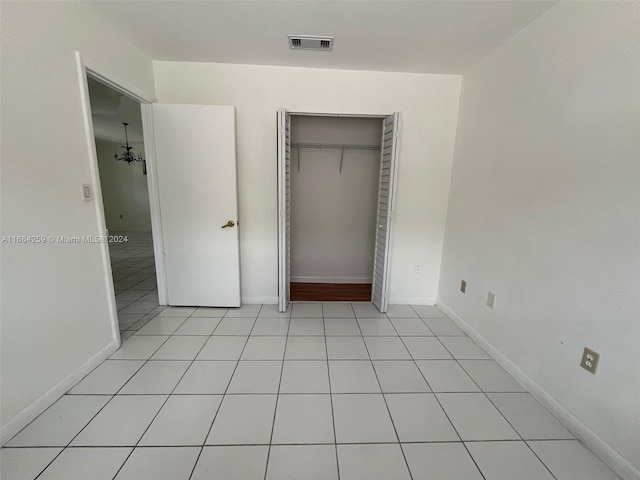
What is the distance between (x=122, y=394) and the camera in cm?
164

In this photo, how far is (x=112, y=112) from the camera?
418cm

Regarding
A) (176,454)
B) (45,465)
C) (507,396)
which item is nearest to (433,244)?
(507,396)

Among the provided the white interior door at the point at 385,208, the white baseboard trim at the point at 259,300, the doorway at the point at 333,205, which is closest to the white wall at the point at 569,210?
the white interior door at the point at 385,208

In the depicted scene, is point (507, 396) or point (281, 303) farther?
point (281, 303)

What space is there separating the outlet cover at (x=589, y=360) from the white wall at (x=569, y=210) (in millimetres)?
28

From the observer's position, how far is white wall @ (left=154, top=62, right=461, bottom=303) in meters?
2.53

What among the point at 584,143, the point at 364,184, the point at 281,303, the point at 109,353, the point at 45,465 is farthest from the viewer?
the point at 364,184

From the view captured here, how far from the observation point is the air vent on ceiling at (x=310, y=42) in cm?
200

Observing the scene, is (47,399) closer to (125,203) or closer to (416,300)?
(416,300)

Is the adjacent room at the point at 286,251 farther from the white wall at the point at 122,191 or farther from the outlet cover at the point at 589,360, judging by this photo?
the white wall at the point at 122,191

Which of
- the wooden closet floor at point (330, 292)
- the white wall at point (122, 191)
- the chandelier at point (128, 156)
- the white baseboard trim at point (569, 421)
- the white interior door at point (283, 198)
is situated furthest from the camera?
the white wall at point (122, 191)

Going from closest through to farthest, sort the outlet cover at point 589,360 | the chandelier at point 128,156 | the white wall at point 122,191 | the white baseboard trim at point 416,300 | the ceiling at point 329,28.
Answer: the outlet cover at point 589,360 → the ceiling at point 329,28 → the white baseboard trim at point 416,300 → the chandelier at point 128,156 → the white wall at point 122,191

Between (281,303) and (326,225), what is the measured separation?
4.66 feet

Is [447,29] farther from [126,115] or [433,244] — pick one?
[126,115]
